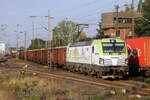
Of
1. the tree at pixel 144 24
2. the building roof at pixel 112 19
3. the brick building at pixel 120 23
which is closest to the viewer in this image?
the tree at pixel 144 24

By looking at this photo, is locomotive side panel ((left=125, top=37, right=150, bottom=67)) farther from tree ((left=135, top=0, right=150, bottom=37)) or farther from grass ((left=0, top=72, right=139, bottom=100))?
tree ((left=135, top=0, right=150, bottom=37))

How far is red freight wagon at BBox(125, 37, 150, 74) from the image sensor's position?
771 inches

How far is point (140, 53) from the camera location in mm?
20531

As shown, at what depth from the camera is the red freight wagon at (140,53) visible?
1958 cm

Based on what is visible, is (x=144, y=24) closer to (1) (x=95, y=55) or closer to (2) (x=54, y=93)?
(1) (x=95, y=55)

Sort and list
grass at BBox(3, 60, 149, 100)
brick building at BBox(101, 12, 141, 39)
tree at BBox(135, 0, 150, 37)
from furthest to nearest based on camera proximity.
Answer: brick building at BBox(101, 12, 141, 39) → tree at BBox(135, 0, 150, 37) → grass at BBox(3, 60, 149, 100)

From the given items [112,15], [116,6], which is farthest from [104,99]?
[112,15]

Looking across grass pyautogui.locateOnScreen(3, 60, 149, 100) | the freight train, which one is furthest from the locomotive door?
grass pyautogui.locateOnScreen(3, 60, 149, 100)

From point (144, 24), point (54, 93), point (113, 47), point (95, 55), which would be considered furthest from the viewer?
point (144, 24)

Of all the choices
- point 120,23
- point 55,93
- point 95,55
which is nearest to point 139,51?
point 95,55

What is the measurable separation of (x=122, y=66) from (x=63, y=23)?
189 feet

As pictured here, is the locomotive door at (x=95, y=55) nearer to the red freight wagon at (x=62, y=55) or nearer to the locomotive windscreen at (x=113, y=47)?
the locomotive windscreen at (x=113, y=47)

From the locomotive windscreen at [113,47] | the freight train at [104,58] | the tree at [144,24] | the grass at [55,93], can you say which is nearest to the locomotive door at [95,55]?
the freight train at [104,58]

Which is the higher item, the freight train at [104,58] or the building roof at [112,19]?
the building roof at [112,19]
